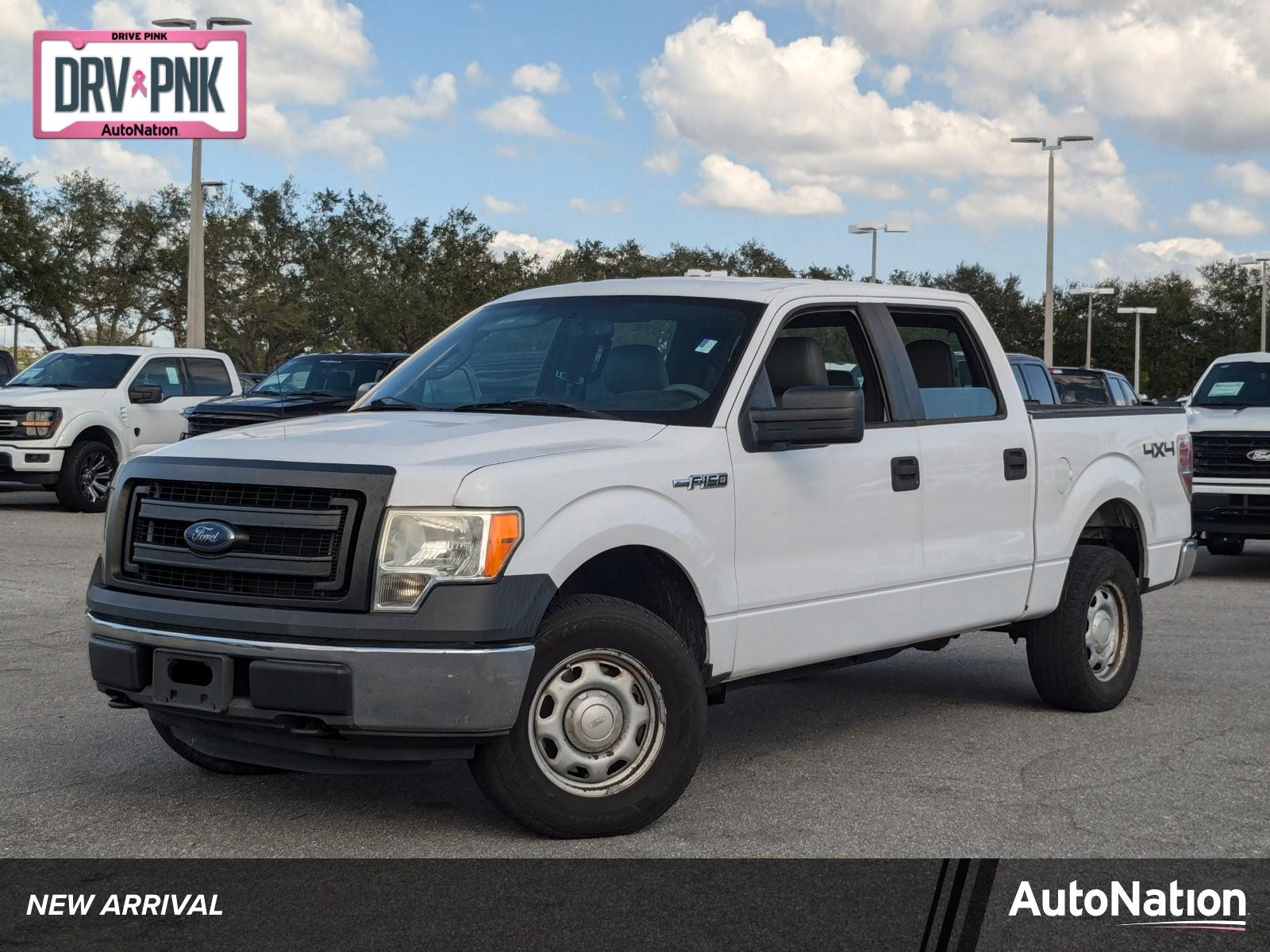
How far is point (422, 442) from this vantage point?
213 inches

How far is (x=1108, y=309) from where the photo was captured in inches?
3516

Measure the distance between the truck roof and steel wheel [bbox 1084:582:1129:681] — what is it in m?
1.74

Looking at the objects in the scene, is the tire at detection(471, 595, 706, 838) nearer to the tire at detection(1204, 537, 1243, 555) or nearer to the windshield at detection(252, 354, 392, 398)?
the tire at detection(1204, 537, 1243, 555)

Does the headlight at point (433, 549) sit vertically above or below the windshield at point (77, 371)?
below

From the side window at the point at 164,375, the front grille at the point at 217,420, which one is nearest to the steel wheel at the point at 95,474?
the side window at the point at 164,375

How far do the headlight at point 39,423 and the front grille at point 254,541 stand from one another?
14742 millimetres

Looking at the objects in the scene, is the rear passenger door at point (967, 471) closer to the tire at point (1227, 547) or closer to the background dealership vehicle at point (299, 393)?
the tire at point (1227, 547)

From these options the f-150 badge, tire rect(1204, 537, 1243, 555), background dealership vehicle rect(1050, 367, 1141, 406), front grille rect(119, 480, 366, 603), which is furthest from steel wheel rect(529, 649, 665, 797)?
→ background dealership vehicle rect(1050, 367, 1141, 406)

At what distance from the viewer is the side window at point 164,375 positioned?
816 inches

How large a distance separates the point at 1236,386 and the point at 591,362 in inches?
435

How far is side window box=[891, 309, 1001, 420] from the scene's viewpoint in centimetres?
714

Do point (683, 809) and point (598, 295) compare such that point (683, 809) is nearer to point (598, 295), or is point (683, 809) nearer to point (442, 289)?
point (598, 295)

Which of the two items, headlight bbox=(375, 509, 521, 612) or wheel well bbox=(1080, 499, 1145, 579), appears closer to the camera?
headlight bbox=(375, 509, 521, 612)

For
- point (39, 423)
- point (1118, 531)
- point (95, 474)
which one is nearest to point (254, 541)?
point (1118, 531)
